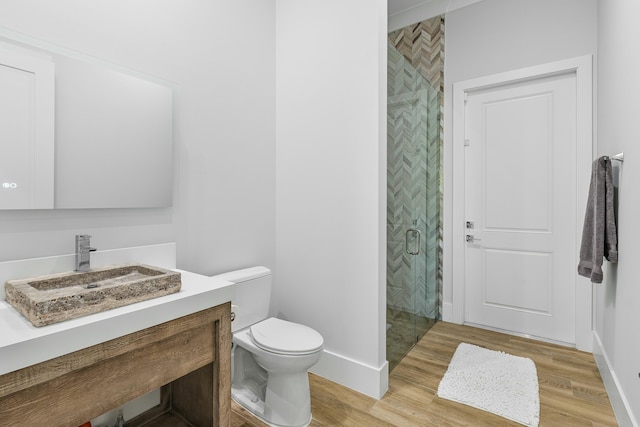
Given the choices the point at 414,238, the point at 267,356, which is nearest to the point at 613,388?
the point at 414,238

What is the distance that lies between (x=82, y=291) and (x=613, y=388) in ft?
8.59

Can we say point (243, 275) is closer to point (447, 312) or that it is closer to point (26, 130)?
point (26, 130)

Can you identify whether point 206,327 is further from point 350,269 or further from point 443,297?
point 443,297

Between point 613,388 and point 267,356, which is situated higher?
point 267,356

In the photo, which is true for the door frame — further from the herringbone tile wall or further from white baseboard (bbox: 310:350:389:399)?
white baseboard (bbox: 310:350:389:399)

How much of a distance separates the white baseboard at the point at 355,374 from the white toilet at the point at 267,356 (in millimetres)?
390

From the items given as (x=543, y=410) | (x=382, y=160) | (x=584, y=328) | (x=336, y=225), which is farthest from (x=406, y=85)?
(x=584, y=328)

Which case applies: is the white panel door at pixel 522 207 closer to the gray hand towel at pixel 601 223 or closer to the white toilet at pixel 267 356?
the gray hand towel at pixel 601 223

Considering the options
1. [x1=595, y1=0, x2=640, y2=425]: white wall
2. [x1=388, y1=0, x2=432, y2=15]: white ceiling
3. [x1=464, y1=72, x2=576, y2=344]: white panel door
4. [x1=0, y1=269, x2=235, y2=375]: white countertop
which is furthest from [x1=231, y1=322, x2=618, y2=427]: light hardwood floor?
[x1=388, y1=0, x2=432, y2=15]: white ceiling

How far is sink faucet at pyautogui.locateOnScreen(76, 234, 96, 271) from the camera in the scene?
1.38 meters

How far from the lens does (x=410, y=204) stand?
2461 millimetres

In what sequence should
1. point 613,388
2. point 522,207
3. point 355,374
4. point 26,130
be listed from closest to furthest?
point 26,130 → point 613,388 → point 355,374 → point 522,207

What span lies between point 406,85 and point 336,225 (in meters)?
1.13

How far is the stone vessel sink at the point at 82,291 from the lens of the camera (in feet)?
3.22
